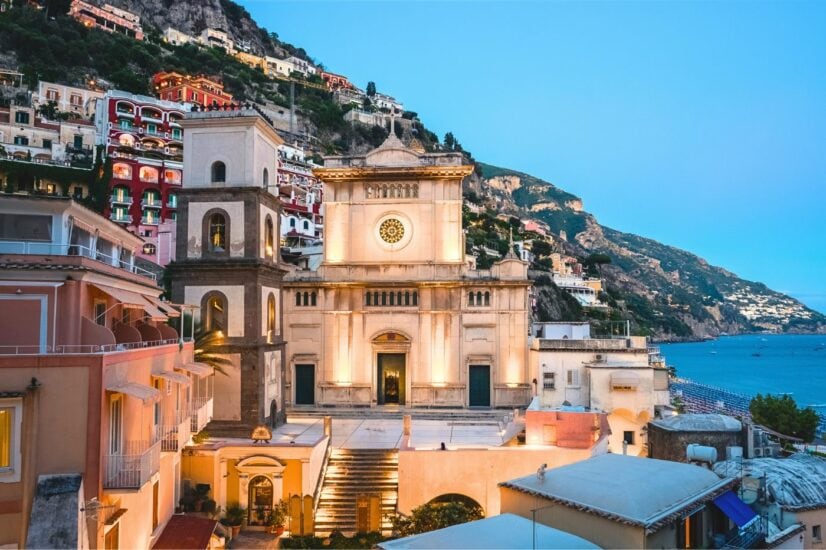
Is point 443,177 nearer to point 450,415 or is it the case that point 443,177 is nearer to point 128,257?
point 450,415

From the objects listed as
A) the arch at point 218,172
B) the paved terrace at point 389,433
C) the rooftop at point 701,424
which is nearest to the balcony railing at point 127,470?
the paved terrace at point 389,433

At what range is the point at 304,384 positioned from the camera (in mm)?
33000

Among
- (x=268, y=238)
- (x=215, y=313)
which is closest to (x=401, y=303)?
(x=268, y=238)

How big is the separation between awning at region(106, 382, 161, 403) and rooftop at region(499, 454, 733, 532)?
7.70 metres

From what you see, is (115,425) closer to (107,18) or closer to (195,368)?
(195,368)

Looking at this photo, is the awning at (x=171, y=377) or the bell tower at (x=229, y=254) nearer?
the awning at (x=171, y=377)

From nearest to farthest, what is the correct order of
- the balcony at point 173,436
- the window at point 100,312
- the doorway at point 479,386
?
1. the window at point 100,312
2. the balcony at point 173,436
3. the doorway at point 479,386

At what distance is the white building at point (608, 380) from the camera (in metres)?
30.2

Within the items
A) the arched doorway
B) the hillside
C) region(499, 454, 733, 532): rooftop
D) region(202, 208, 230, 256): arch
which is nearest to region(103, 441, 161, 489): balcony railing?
the arched doorway

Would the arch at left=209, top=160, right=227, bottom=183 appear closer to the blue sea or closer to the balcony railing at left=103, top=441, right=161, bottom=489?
the balcony railing at left=103, top=441, right=161, bottom=489

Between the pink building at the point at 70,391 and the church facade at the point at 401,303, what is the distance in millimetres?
17130

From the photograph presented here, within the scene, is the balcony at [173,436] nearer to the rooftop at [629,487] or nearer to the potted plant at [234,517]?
the potted plant at [234,517]

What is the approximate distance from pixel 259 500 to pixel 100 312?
27.1 ft

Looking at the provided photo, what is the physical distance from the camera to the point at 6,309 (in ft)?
41.0
